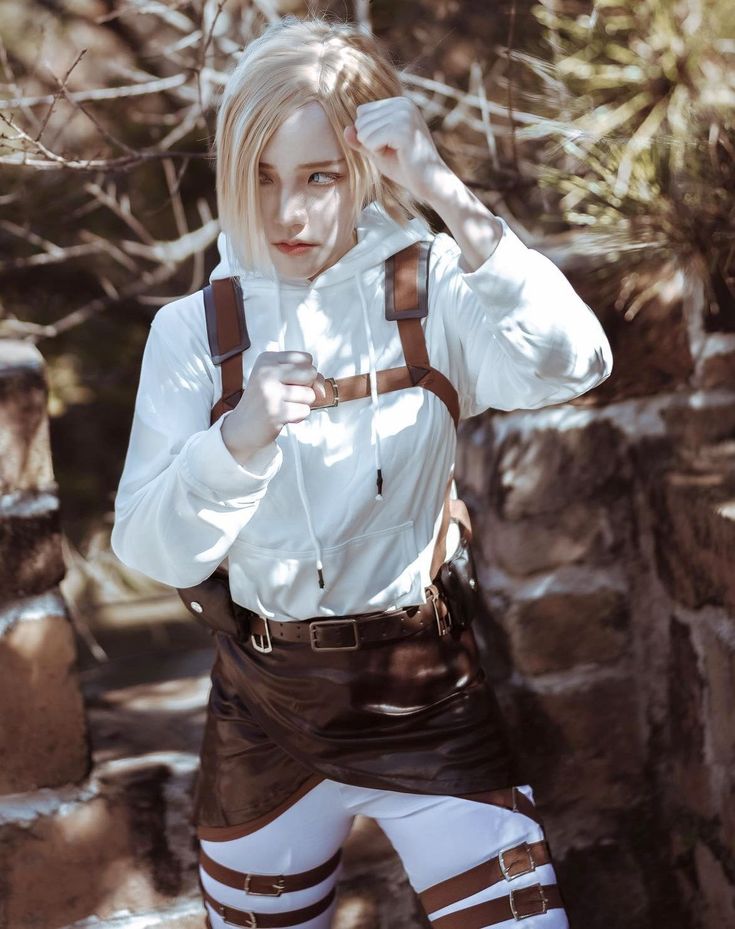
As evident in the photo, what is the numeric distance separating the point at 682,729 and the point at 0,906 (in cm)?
134

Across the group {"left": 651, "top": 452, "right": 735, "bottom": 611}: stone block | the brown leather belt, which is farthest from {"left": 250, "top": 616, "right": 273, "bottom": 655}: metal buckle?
{"left": 651, "top": 452, "right": 735, "bottom": 611}: stone block

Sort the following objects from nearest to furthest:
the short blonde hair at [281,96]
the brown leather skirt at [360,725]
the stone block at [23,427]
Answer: the short blonde hair at [281,96]
the brown leather skirt at [360,725]
the stone block at [23,427]

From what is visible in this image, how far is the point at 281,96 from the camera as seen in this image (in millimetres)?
1459

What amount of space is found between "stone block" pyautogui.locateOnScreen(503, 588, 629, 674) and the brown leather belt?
21.7 inches

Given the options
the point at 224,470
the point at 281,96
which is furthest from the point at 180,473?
the point at 281,96

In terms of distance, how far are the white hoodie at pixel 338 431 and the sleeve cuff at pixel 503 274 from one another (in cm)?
11

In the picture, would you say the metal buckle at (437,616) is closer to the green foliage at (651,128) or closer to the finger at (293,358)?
the finger at (293,358)

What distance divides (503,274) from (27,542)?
1048mm

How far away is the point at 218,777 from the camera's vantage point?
1.79 metres

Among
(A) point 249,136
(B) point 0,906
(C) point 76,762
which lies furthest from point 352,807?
(A) point 249,136

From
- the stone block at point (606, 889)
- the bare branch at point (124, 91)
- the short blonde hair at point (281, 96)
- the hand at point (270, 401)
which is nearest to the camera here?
the hand at point (270, 401)

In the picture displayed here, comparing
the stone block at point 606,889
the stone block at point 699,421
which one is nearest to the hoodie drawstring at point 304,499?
the stone block at point 699,421

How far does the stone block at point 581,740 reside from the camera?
2287 mm

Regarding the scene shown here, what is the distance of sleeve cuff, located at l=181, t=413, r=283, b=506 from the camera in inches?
54.9
